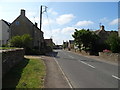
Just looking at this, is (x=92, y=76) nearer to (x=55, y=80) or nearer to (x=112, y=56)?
(x=55, y=80)

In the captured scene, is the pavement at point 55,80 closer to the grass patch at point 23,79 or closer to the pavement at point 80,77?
the pavement at point 80,77

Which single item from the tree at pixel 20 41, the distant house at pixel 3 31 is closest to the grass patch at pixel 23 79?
the tree at pixel 20 41

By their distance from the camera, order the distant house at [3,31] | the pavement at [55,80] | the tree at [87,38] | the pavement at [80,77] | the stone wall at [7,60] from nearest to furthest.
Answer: the pavement at [55,80]
the pavement at [80,77]
the stone wall at [7,60]
the tree at [87,38]
the distant house at [3,31]

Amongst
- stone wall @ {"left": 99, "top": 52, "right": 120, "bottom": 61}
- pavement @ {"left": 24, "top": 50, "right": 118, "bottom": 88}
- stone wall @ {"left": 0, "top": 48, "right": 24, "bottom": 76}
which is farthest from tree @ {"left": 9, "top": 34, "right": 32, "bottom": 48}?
stone wall @ {"left": 0, "top": 48, "right": 24, "bottom": 76}

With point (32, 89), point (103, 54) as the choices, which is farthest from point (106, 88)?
point (103, 54)

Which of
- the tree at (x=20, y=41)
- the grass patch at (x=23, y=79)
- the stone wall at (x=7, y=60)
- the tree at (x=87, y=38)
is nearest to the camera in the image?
the grass patch at (x=23, y=79)

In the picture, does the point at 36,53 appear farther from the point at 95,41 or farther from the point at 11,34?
the point at 95,41

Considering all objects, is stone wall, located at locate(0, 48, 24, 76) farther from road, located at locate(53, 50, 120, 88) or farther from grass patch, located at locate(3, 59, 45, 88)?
road, located at locate(53, 50, 120, 88)

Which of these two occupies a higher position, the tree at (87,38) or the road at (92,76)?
the tree at (87,38)

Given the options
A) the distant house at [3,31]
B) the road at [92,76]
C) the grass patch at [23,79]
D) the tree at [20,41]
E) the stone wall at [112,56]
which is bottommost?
the road at [92,76]

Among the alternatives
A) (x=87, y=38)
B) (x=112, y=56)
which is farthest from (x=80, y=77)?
(x=87, y=38)

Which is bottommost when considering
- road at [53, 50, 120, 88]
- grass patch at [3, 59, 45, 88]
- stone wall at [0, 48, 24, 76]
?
road at [53, 50, 120, 88]

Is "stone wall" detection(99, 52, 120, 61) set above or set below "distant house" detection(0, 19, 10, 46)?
below

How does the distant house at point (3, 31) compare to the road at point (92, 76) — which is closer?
the road at point (92, 76)
